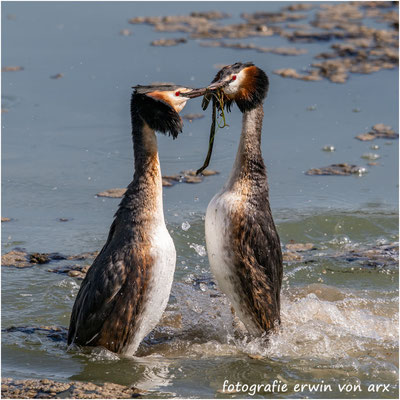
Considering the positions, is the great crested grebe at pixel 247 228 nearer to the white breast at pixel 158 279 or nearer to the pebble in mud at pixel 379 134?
the white breast at pixel 158 279

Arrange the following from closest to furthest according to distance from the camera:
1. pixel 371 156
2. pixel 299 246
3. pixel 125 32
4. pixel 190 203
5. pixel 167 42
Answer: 1. pixel 299 246
2. pixel 190 203
3. pixel 371 156
4. pixel 167 42
5. pixel 125 32

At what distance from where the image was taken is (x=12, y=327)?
7.32 meters

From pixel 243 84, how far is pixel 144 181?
121cm

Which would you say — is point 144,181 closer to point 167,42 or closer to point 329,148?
point 329,148

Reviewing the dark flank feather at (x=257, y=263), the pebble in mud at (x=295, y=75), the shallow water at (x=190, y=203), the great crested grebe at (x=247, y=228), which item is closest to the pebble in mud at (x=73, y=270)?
the shallow water at (x=190, y=203)

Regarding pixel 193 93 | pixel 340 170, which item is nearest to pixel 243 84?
pixel 193 93

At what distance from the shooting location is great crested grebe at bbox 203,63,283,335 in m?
7.06

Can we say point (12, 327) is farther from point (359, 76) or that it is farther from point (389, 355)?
point (359, 76)

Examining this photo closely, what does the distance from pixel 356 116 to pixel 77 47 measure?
473 centimetres

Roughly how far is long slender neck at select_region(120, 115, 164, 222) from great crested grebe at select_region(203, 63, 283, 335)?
587 millimetres

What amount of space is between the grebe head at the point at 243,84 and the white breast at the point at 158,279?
128 centimetres

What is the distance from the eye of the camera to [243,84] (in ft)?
23.8

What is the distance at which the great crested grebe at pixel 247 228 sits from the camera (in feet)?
23.2

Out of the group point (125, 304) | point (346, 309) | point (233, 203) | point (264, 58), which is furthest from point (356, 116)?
point (125, 304)
